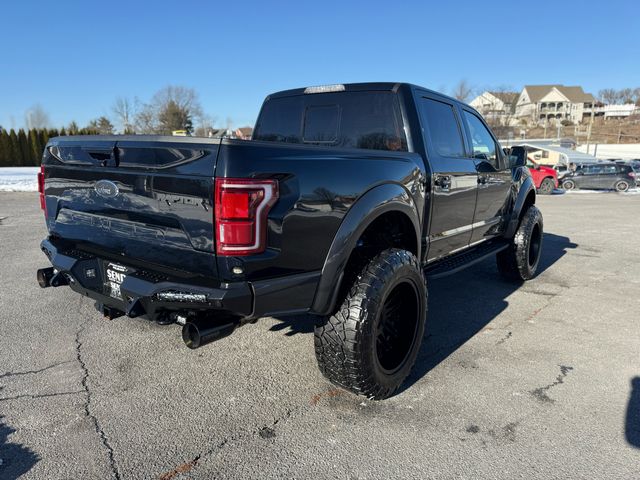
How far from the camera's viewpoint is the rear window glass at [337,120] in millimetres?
3510

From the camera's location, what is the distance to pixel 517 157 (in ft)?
17.4

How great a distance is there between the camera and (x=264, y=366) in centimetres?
327

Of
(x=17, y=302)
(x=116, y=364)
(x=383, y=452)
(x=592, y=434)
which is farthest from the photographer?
(x=17, y=302)

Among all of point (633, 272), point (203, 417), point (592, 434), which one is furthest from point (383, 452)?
point (633, 272)

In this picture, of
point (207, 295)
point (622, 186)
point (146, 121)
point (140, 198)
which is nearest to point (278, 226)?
point (207, 295)

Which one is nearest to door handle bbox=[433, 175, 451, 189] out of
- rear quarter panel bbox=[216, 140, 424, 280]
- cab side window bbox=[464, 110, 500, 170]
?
cab side window bbox=[464, 110, 500, 170]

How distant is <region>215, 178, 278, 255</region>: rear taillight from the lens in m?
2.05

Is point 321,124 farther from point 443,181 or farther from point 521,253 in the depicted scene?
point 521,253

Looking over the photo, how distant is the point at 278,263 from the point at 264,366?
1335 millimetres

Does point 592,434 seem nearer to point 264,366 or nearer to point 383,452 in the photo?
point 383,452

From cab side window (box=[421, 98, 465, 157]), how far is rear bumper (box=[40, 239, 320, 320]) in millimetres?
1892

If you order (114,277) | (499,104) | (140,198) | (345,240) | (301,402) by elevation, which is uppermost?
(499,104)

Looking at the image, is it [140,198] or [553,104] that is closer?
[140,198]

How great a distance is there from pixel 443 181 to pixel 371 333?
1599 mm
